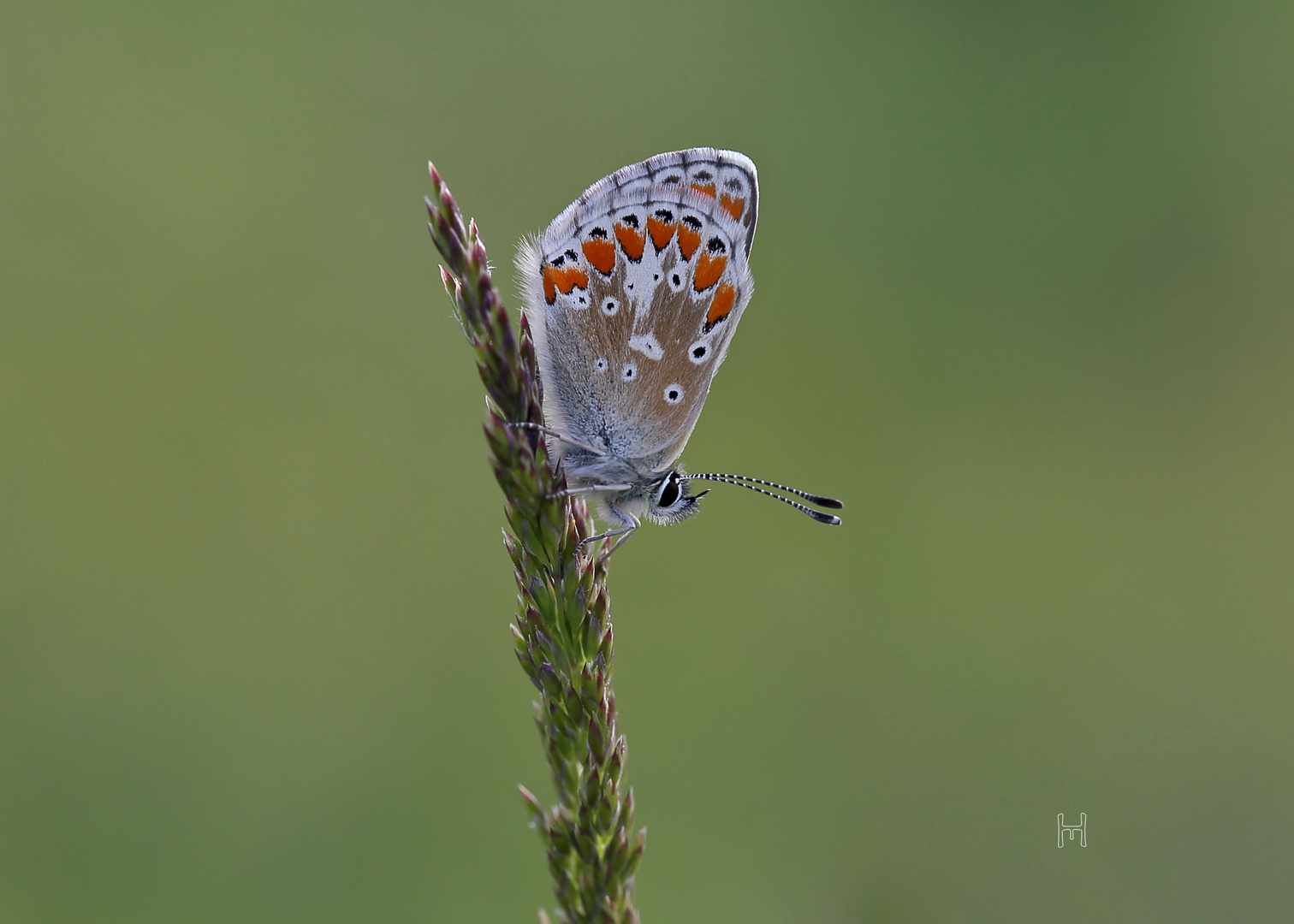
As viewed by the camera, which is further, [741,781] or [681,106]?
[681,106]

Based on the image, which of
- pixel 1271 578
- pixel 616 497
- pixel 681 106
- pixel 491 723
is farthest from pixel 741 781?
pixel 681 106

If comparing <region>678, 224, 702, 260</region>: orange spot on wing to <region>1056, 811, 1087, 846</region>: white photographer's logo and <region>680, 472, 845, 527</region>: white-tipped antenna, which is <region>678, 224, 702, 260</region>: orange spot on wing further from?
<region>1056, 811, 1087, 846</region>: white photographer's logo

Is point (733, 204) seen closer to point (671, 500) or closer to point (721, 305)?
point (721, 305)

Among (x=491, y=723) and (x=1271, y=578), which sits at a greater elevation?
(x=1271, y=578)

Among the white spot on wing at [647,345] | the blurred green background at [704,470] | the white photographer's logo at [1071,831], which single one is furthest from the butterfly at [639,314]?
the white photographer's logo at [1071,831]

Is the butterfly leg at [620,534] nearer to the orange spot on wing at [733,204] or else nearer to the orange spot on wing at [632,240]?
the orange spot on wing at [632,240]

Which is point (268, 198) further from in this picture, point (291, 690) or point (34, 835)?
point (34, 835)

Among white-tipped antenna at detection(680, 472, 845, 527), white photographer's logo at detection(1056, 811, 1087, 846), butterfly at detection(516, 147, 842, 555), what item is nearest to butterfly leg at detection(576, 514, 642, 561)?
butterfly at detection(516, 147, 842, 555)
